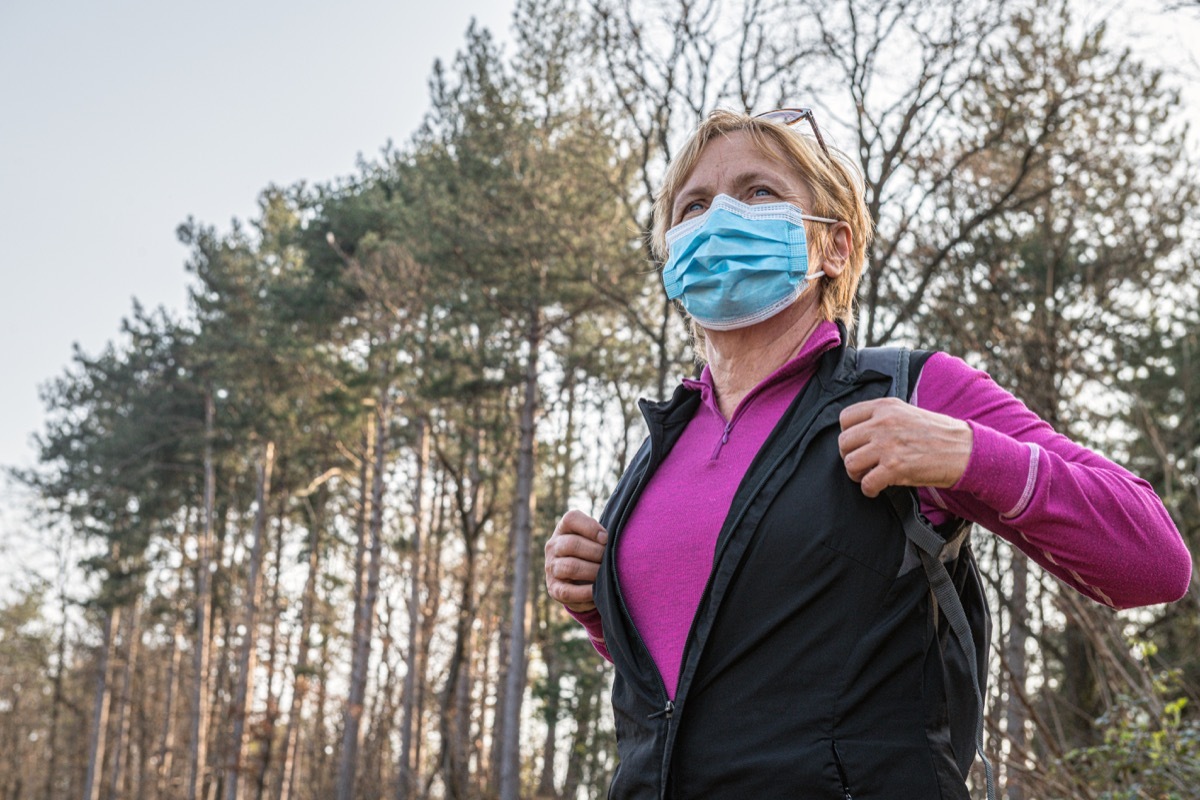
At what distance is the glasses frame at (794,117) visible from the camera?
2.50 meters

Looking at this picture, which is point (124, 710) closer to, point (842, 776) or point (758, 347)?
point (758, 347)

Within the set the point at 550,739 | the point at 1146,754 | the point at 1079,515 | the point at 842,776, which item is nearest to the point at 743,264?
the point at 1079,515

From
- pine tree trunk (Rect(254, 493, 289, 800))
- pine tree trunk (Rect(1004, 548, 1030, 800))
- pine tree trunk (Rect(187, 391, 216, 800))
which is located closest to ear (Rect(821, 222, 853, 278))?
pine tree trunk (Rect(1004, 548, 1030, 800))

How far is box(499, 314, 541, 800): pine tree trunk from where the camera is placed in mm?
18953

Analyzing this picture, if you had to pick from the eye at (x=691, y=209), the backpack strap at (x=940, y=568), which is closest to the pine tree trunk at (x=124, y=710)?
the eye at (x=691, y=209)

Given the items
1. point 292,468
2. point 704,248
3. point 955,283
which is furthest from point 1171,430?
point 292,468

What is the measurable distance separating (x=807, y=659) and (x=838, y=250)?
3.41ft

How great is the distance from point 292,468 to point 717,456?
31.8 meters

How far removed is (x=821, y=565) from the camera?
1830 millimetres

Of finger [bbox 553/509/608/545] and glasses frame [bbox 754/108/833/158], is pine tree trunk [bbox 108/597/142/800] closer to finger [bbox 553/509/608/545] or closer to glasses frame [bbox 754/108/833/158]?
finger [bbox 553/509/608/545]

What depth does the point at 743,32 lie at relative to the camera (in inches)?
442

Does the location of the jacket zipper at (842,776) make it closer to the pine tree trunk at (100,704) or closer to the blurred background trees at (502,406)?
the blurred background trees at (502,406)

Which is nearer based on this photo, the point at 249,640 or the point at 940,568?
the point at 940,568

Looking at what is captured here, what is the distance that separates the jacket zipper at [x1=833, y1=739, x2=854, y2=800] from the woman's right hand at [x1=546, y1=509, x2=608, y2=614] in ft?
2.38
